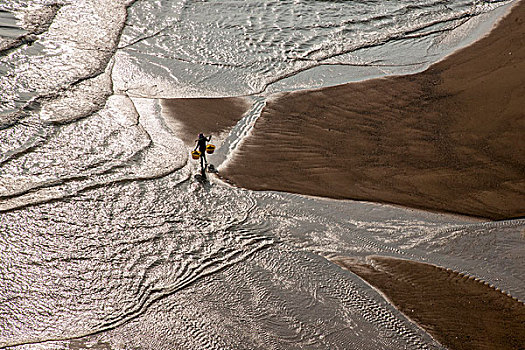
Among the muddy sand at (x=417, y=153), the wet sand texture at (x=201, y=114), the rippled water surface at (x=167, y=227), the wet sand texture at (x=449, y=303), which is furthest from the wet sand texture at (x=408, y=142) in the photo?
the wet sand texture at (x=449, y=303)

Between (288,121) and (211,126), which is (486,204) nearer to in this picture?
(288,121)

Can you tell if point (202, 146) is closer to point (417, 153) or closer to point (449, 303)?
point (417, 153)

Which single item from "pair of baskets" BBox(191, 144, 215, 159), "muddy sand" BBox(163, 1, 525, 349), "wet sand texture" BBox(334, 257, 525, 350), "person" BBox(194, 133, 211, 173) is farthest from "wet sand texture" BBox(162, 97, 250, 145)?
"wet sand texture" BBox(334, 257, 525, 350)

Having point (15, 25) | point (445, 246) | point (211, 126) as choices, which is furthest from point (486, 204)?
point (15, 25)

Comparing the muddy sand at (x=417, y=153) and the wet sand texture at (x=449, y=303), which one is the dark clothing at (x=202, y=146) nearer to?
the muddy sand at (x=417, y=153)

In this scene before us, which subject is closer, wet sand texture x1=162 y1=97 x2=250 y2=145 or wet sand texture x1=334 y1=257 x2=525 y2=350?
wet sand texture x1=334 y1=257 x2=525 y2=350

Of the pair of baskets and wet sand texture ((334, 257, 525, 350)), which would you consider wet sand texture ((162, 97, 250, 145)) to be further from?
wet sand texture ((334, 257, 525, 350))
